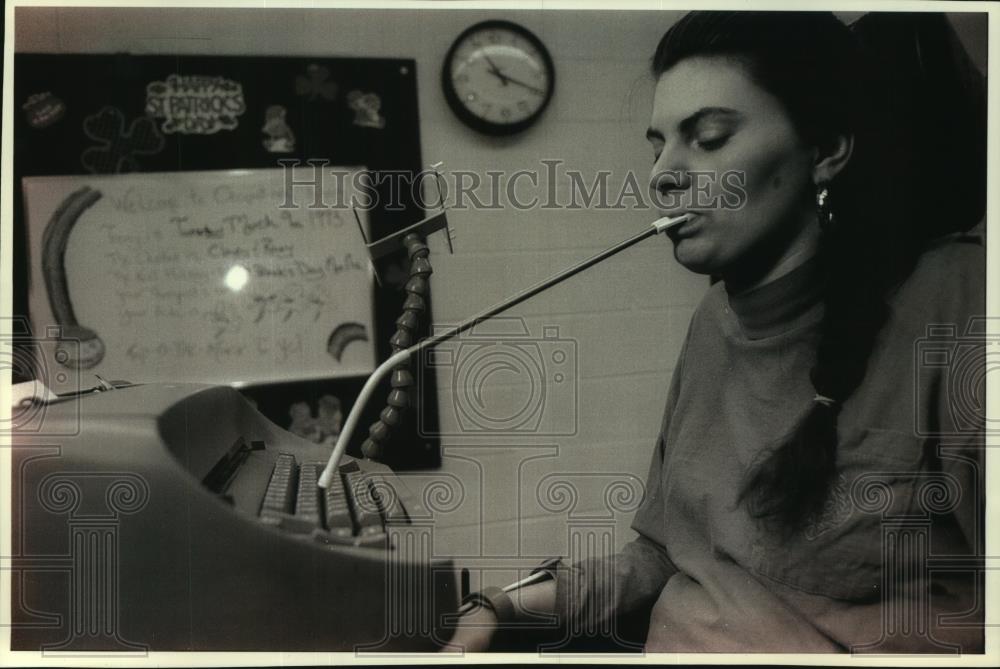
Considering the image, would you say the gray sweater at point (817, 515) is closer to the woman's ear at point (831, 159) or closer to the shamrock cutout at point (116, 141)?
the woman's ear at point (831, 159)

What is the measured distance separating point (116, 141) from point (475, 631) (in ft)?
4.87

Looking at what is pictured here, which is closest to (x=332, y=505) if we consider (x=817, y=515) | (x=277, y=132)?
(x=277, y=132)

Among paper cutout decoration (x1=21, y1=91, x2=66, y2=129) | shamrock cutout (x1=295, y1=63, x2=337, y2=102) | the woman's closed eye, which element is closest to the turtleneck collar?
the woman's closed eye

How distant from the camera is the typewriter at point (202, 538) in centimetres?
204

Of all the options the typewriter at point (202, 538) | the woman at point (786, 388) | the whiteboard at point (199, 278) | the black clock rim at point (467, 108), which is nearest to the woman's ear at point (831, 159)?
the woman at point (786, 388)

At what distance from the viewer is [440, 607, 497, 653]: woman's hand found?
2271mm

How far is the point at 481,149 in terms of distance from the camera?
89.0 inches

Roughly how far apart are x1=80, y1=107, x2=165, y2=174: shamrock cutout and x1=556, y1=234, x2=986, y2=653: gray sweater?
1405 millimetres

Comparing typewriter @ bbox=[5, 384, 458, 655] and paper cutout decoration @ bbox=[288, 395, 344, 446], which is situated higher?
paper cutout decoration @ bbox=[288, 395, 344, 446]

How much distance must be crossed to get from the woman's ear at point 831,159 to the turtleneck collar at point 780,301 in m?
0.20

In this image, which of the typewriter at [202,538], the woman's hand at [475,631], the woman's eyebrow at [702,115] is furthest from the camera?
the woman's hand at [475,631]

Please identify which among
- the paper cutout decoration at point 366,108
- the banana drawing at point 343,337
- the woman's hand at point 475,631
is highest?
the paper cutout decoration at point 366,108

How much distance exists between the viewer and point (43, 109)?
2.24m

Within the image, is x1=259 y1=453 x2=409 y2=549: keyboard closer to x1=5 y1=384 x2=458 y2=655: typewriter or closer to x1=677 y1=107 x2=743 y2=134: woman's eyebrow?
x1=5 y1=384 x2=458 y2=655: typewriter
